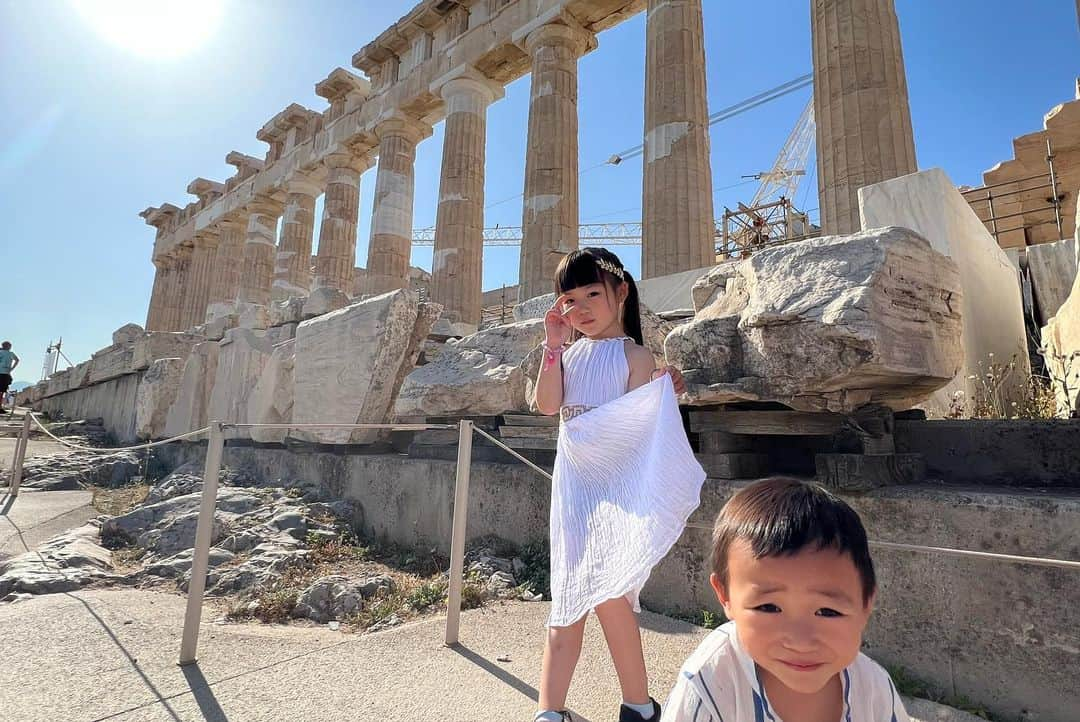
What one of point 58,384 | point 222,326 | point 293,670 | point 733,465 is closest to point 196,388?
point 222,326

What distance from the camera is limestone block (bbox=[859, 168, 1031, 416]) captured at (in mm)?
3600

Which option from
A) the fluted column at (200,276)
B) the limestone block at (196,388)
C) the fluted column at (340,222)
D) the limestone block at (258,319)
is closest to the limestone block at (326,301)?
the limestone block at (258,319)

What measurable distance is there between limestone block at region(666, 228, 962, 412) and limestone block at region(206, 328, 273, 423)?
20.5ft

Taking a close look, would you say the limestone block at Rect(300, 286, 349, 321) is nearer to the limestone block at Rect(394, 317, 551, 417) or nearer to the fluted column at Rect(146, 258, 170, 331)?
the limestone block at Rect(394, 317, 551, 417)

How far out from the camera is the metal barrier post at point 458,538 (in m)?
2.57

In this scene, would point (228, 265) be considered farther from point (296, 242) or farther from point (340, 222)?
point (340, 222)

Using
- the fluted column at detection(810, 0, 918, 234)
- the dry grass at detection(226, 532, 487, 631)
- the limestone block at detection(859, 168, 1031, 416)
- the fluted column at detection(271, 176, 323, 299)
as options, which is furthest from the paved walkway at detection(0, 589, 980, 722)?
the fluted column at detection(271, 176, 323, 299)

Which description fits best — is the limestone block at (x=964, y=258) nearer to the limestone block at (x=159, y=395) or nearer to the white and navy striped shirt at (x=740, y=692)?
the white and navy striped shirt at (x=740, y=692)

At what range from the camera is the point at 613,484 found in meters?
1.63

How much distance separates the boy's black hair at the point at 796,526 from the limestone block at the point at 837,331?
1.37 metres

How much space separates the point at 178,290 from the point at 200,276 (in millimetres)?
3137

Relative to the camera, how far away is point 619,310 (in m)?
1.90

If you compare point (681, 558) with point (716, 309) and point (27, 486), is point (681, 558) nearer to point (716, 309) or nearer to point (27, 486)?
point (716, 309)

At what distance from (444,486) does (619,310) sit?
259 cm
